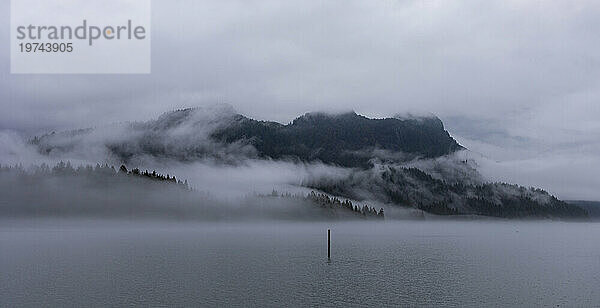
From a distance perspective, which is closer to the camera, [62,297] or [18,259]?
[62,297]

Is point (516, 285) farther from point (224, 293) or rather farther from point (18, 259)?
point (18, 259)

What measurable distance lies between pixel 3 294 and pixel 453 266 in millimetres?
115847

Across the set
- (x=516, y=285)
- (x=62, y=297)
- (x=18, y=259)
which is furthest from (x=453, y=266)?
(x=18, y=259)

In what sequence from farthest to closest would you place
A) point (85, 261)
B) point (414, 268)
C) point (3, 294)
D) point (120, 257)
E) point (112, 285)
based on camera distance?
point (120, 257), point (85, 261), point (414, 268), point (112, 285), point (3, 294)

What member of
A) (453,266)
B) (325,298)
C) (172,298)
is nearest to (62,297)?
(172,298)

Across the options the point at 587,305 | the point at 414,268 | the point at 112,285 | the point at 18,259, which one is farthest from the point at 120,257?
the point at 587,305

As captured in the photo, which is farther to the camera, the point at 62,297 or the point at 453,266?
the point at 453,266

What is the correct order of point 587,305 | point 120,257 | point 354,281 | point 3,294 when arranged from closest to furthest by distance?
1. point 587,305
2. point 3,294
3. point 354,281
4. point 120,257

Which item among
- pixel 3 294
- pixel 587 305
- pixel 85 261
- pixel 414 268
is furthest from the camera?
pixel 85 261

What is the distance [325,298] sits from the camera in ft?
319

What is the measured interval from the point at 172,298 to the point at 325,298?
2772 cm

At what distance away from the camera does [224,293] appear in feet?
333

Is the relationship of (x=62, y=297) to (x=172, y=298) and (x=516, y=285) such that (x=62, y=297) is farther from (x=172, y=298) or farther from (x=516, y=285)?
(x=516, y=285)

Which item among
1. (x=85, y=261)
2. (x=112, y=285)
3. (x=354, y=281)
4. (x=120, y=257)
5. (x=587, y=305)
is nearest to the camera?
(x=587, y=305)
